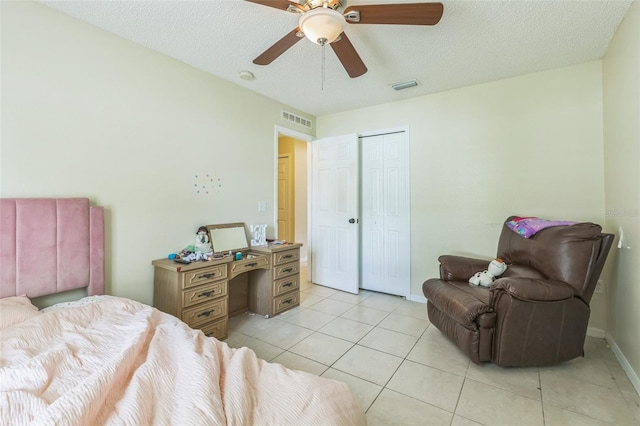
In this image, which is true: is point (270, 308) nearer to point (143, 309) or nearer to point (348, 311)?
point (348, 311)

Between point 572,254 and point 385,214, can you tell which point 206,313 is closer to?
point 385,214

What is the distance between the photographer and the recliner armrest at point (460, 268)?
270cm

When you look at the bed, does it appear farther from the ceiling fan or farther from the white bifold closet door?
the white bifold closet door


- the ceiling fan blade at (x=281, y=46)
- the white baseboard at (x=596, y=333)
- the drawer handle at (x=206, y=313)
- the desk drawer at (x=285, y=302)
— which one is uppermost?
the ceiling fan blade at (x=281, y=46)

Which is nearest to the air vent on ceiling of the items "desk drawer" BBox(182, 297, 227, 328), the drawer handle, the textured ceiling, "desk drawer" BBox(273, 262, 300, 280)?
the textured ceiling

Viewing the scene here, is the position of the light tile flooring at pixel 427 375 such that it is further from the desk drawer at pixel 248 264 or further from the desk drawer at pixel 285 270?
the desk drawer at pixel 248 264

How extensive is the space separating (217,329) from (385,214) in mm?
2485

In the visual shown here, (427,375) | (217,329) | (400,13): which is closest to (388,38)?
(400,13)

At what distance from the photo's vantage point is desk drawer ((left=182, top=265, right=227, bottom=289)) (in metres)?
2.30

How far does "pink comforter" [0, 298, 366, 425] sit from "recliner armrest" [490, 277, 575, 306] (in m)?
1.56

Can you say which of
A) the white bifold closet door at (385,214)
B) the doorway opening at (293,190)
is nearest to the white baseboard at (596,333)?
the white bifold closet door at (385,214)

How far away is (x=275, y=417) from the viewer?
880 millimetres

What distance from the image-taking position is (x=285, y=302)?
325cm

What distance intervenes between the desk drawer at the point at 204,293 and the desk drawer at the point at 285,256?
661 mm
